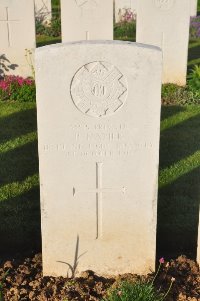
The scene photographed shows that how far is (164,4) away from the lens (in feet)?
30.1

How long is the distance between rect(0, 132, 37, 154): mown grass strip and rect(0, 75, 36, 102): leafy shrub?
154 centimetres

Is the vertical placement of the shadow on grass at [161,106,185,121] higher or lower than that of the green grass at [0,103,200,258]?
higher

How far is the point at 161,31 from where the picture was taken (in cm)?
938

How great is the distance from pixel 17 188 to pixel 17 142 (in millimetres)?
1456

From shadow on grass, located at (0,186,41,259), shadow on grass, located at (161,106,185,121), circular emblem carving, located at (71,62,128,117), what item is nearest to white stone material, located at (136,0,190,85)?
shadow on grass, located at (161,106,185,121)

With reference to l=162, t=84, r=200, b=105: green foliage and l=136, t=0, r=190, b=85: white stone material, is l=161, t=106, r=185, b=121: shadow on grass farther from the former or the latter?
l=136, t=0, r=190, b=85: white stone material

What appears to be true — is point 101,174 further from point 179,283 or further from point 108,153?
point 179,283

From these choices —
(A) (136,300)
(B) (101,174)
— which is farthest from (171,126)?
(A) (136,300)

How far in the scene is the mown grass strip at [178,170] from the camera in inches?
241

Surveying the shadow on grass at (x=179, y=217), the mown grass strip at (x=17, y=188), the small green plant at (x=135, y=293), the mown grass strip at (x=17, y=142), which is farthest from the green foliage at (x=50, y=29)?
the small green plant at (x=135, y=293)

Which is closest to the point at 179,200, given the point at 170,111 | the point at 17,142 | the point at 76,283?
the point at 76,283

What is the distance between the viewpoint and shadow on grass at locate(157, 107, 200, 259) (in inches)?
193

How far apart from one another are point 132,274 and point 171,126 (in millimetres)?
3907

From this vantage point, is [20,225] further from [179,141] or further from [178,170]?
[179,141]
